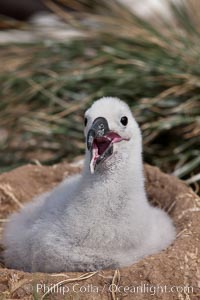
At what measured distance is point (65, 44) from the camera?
5.51 metres

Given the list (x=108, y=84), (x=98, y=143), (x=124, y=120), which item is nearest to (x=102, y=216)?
(x=98, y=143)

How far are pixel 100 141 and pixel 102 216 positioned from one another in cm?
35

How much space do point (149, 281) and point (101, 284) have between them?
0.69 feet

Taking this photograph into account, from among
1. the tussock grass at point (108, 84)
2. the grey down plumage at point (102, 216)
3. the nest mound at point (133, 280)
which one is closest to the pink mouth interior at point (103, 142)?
the grey down plumage at point (102, 216)

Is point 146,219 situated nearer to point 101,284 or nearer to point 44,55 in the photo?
point 101,284

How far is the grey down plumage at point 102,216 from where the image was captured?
10.7 ft

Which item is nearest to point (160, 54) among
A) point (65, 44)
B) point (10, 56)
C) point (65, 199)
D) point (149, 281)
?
point (65, 44)

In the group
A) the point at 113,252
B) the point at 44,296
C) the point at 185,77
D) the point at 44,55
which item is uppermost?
the point at 44,55

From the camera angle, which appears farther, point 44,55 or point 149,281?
point 44,55

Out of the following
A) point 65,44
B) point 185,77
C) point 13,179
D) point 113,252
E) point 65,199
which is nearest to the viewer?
point 113,252

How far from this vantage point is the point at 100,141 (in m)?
3.30

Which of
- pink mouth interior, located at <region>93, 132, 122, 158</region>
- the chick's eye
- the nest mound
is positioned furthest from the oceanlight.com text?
the chick's eye

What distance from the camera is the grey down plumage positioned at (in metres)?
3.28

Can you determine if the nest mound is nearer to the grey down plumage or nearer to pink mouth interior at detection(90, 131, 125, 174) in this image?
the grey down plumage
